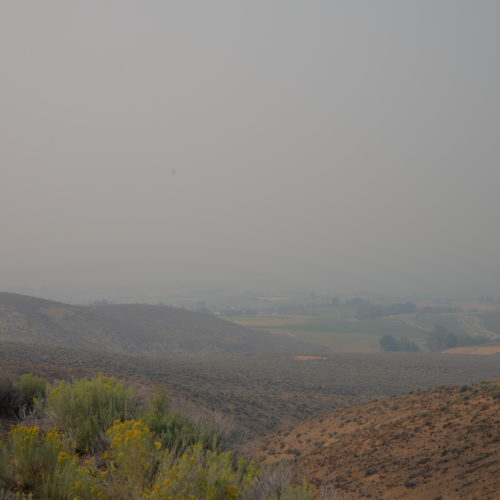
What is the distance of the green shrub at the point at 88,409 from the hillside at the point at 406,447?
144 inches

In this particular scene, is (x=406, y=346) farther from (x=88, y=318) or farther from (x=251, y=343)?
(x=88, y=318)

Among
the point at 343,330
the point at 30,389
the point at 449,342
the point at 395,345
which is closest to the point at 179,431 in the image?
→ the point at 30,389

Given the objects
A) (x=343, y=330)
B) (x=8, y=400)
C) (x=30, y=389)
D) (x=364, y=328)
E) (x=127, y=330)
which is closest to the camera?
(x=8, y=400)

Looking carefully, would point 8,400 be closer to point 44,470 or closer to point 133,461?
point 44,470

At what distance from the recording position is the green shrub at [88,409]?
6.63 meters

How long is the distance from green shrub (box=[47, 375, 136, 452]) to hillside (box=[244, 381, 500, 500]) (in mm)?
3653

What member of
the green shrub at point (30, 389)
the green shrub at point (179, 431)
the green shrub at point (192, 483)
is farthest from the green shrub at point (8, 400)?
the green shrub at point (192, 483)

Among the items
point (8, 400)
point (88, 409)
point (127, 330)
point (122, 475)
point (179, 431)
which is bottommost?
point (127, 330)

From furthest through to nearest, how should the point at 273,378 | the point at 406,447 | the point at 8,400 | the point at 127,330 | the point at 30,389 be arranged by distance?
the point at 127,330 < the point at 273,378 < the point at 406,447 < the point at 30,389 < the point at 8,400

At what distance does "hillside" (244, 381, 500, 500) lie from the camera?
965cm

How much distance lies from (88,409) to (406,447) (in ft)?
32.7

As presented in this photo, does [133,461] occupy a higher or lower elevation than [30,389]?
higher

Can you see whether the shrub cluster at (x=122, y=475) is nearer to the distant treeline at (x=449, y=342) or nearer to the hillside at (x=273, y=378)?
the hillside at (x=273, y=378)

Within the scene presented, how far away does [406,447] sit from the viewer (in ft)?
43.0
